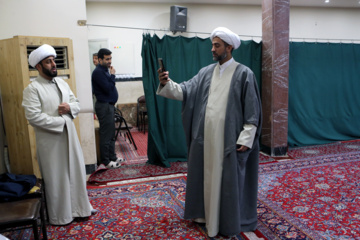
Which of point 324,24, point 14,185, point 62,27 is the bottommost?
point 14,185

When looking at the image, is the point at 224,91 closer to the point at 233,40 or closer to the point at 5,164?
the point at 233,40

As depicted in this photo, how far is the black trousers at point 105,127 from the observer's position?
3992 mm

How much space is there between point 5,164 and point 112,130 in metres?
1.29

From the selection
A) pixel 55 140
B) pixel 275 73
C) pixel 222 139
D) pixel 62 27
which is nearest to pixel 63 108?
pixel 55 140

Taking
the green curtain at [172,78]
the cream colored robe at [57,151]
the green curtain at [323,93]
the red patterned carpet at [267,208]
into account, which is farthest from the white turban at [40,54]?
the green curtain at [323,93]

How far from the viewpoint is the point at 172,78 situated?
4.36m

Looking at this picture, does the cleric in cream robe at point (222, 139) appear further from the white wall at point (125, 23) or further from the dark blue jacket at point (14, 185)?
the white wall at point (125, 23)

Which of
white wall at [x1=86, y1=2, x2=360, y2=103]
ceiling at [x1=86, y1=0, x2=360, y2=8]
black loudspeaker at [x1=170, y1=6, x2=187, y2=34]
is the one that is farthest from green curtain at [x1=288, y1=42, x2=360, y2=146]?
black loudspeaker at [x1=170, y1=6, x2=187, y2=34]

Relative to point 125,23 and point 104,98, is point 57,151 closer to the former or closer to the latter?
point 104,98

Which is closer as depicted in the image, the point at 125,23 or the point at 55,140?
the point at 55,140

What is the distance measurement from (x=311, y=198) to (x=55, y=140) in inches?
96.0

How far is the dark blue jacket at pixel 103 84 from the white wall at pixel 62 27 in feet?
0.60

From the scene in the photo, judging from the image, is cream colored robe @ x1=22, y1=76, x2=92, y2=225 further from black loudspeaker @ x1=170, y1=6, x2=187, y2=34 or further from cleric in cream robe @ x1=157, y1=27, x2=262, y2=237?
black loudspeaker @ x1=170, y1=6, x2=187, y2=34

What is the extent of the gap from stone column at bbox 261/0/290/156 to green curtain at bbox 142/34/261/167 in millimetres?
879
